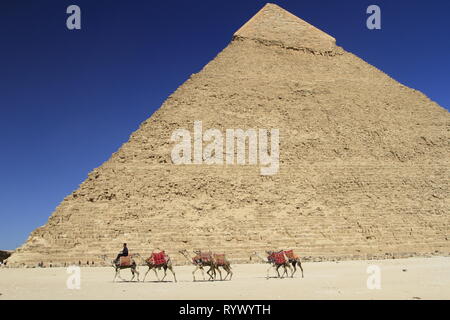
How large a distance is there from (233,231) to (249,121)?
970cm

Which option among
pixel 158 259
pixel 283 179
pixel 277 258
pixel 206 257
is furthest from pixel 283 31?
pixel 158 259

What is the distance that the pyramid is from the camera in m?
25.8

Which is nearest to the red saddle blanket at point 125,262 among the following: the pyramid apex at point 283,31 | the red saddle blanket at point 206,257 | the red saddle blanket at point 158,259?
the red saddle blanket at point 158,259

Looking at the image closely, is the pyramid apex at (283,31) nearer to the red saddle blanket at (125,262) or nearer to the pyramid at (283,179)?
the pyramid at (283,179)

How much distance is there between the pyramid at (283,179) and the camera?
25750 mm

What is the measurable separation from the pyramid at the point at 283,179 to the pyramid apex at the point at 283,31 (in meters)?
0.97

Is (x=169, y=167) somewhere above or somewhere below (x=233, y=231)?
above

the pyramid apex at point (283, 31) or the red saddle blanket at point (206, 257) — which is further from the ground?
the pyramid apex at point (283, 31)

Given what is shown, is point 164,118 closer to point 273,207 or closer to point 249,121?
point 249,121

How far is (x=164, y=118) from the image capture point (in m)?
34.0

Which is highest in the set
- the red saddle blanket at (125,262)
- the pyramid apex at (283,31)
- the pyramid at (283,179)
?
the pyramid apex at (283,31)

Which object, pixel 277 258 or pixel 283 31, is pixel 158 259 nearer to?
pixel 277 258

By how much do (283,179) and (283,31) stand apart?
699 inches
